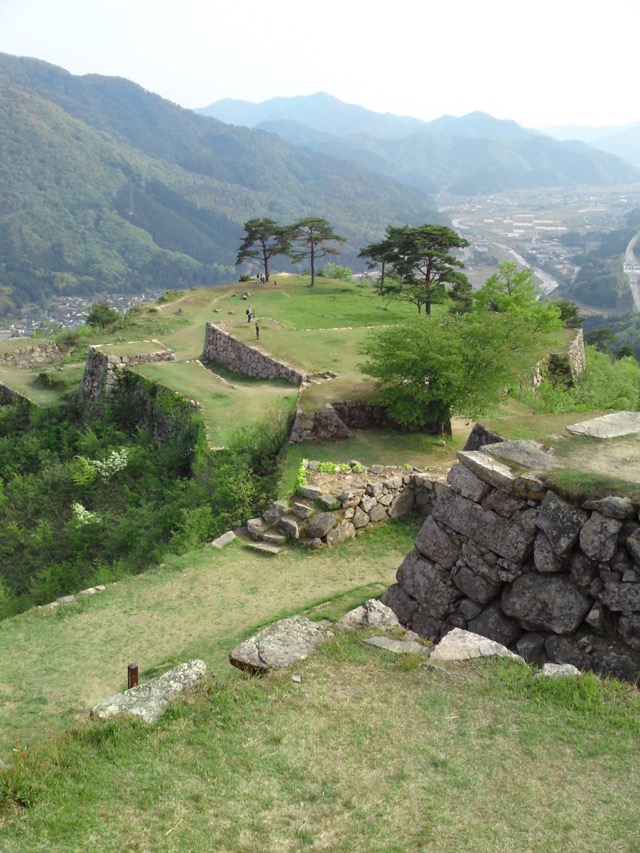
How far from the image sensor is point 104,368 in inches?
1074

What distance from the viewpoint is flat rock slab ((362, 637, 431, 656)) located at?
325 inches

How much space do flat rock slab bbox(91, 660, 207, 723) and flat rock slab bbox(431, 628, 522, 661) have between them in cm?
282

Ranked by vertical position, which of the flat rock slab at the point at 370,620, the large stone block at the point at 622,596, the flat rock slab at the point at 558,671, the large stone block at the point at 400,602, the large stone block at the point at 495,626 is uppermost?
the large stone block at the point at 622,596

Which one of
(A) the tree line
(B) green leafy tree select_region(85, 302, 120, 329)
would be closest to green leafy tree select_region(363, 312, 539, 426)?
(A) the tree line

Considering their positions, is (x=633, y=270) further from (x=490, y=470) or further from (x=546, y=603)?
(x=546, y=603)

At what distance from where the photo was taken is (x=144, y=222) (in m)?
185

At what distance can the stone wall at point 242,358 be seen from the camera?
25.0m

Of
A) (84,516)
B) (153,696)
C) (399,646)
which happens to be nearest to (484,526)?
(399,646)

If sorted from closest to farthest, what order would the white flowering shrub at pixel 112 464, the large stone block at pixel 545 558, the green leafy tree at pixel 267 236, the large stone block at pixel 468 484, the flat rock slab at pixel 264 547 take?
the large stone block at pixel 545 558
the large stone block at pixel 468 484
the flat rock slab at pixel 264 547
the white flowering shrub at pixel 112 464
the green leafy tree at pixel 267 236

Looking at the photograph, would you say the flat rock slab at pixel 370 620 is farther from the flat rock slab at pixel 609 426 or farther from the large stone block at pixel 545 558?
the flat rock slab at pixel 609 426

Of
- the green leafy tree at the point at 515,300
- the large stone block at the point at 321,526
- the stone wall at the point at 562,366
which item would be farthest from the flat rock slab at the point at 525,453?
the green leafy tree at the point at 515,300

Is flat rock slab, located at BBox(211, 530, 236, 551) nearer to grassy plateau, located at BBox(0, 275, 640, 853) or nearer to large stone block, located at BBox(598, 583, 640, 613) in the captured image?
grassy plateau, located at BBox(0, 275, 640, 853)

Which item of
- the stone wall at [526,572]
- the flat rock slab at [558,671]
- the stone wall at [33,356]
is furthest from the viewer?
the stone wall at [33,356]

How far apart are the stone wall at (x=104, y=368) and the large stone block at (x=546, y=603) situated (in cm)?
2085
